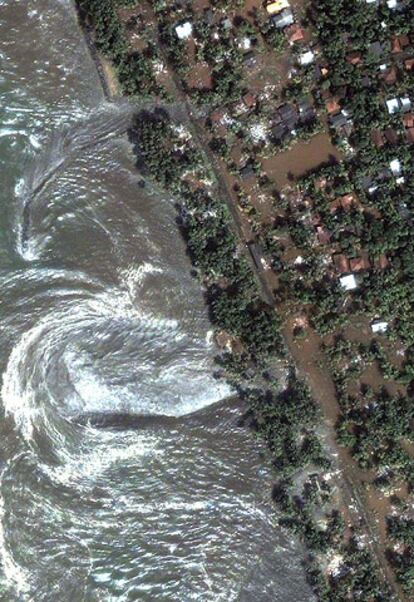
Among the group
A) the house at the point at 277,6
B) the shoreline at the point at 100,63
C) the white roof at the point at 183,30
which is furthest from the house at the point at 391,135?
the shoreline at the point at 100,63

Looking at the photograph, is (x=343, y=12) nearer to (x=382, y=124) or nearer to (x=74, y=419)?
(x=382, y=124)

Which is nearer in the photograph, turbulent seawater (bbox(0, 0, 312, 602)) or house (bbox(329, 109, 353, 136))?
house (bbox(329, 109, 353, 136))

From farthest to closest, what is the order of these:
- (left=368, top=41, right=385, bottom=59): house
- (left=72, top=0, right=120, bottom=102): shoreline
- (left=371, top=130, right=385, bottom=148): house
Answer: (left=72, top=0, right=120, bottom=102): shoreline
(left=371, top=130, right=385, bottom=148): house
(left=368, top=41, right=385, bottom=59): house

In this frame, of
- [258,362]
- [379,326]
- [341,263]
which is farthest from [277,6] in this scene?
[258,362]

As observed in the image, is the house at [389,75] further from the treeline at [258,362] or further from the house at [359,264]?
the treeline at [258,362]

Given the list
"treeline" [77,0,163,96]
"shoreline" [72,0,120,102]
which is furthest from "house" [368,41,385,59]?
"shoreline" [72,0,120,102]

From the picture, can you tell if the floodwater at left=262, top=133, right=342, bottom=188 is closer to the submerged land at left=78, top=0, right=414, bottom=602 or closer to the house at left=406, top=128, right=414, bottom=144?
the submerged land at left=78, top=0, right=414, bottom=602

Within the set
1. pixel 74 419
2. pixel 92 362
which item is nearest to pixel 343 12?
pixel 92 362
